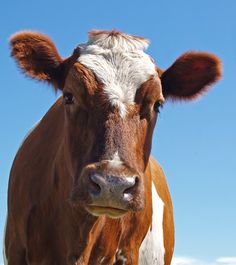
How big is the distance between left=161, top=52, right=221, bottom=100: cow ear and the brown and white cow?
0.01 metres

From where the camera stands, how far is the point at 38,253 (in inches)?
325

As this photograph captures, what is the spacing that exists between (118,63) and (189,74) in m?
1.41

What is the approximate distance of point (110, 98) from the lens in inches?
282

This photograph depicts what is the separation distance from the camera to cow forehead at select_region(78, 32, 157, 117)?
286 inches

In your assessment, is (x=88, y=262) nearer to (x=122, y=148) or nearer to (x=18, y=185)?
(x=18, y=185)

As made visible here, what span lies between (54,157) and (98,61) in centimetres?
150

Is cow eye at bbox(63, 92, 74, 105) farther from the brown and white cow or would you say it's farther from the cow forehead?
the cow forehead

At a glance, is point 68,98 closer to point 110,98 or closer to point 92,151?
point 110,98

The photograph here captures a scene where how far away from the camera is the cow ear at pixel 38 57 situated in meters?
8.26

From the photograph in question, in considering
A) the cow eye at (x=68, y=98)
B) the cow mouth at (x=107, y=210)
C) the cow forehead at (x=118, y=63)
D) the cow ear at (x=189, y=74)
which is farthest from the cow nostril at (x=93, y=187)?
the cow ear at (x=189, y=74)

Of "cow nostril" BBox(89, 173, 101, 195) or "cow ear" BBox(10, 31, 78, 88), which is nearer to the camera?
"cow nostril" BBox(89, 173, 101, 195)

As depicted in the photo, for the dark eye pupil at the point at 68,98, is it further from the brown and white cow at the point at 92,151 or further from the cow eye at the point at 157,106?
the cow eye at the point at 157,106

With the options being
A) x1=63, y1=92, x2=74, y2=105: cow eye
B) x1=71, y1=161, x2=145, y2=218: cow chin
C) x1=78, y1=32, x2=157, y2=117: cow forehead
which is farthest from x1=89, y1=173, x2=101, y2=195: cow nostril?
x1=63, y1=92, x2=74, y2=105: cow eye

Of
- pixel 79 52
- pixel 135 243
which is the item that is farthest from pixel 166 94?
pixel 135 243
